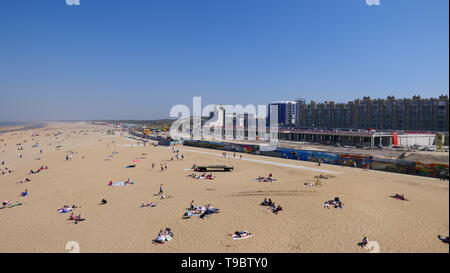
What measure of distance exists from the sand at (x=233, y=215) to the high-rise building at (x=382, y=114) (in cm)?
4763

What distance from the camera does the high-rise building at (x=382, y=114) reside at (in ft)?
200

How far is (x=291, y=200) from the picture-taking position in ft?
54.6

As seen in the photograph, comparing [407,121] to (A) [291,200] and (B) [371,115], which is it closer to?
(B) [371,115]

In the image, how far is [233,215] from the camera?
14.1m

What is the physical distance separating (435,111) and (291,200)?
63933 millimetres

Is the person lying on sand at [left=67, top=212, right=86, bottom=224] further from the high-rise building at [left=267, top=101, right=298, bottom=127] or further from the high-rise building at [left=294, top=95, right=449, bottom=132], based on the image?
the high-rise building at [left=267, top=101, right=298, bottom=127]

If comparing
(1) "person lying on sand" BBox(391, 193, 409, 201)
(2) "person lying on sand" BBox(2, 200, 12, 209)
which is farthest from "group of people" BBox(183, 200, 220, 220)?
(2) "person lying on sand" BBox(2, 200, 12, 209)

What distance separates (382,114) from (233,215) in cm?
7000

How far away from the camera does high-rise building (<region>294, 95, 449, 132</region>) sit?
61.1m

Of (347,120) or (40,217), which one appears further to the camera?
(347,120)

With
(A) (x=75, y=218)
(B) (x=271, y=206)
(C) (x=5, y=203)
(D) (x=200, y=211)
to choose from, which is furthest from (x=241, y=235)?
(C) (x=5, y=203)
